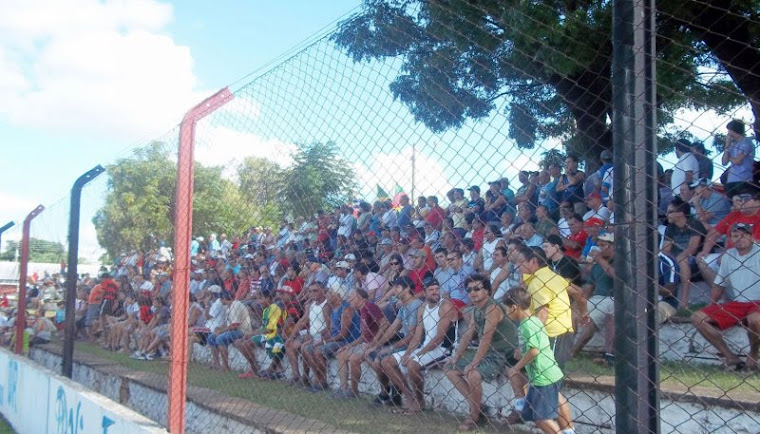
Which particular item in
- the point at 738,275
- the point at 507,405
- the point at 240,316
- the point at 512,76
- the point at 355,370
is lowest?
the point at 507,405

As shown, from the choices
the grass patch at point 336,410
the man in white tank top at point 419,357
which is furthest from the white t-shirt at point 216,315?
the man in white tank top at point 419,357

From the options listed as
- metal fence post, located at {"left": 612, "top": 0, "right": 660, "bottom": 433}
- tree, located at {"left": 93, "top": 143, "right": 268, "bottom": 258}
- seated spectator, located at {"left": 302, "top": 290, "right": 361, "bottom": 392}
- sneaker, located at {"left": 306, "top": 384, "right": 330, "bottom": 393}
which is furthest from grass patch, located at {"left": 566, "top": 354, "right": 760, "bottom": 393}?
tree, located at {"left": 93, "top": 143, "right": 268, "bottom": 258}

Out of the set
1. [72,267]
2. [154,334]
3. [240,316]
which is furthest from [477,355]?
[154,334]

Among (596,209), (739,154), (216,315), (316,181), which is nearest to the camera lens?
(739,154)

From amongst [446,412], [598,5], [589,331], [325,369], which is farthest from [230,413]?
[598,5]

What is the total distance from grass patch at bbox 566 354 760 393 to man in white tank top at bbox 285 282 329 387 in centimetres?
189

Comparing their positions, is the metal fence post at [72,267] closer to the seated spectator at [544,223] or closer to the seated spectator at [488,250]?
the seated spectator at [488,250]

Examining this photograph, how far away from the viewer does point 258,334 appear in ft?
21.0

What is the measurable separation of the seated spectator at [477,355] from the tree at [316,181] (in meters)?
1.54

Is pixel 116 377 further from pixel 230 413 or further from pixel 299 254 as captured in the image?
pixel 299 254

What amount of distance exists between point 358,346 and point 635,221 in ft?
13.2

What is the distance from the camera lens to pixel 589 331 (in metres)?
5.29

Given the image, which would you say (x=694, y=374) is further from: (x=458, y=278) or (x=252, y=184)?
(x=252, y=184)

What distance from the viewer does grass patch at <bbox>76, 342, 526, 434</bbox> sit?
4871 millimetres
